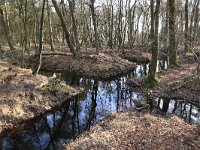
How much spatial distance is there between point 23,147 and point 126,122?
5614mm

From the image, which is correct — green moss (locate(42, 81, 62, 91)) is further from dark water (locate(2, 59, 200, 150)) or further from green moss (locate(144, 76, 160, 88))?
green moss (locate(144, 76, 160, 88))

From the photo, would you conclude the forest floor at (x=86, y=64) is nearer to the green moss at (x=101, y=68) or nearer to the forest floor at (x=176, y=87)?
the green moss at (x=101, y=68)

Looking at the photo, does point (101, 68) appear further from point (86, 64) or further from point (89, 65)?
point (86, 64)

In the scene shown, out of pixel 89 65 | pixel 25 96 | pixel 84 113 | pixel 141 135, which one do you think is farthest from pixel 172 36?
pixel 141 135

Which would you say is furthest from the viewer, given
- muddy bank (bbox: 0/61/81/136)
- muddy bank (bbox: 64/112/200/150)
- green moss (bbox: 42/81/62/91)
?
green moss (bbox: 42/81/62/91)

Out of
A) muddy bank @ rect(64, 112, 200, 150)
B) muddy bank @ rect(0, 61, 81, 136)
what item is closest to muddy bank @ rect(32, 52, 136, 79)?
muddy bank @ rect(0, 61, 81, 136)

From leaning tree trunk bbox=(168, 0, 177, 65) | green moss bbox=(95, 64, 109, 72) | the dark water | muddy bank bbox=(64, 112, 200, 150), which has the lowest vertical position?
the dark water

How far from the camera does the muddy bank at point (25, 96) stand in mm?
17219

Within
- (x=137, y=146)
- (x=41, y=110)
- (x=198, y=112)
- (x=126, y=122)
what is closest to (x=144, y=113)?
(x=126, y=122)

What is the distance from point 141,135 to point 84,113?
6.73 meters

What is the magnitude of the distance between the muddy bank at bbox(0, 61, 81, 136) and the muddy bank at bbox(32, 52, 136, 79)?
768cm

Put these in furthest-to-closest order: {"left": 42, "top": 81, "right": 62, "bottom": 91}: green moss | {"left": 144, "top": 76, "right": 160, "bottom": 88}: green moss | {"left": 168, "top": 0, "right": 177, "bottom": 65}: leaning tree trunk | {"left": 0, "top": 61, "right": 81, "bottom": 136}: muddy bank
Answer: {"left": 168, "top": 0, "right": 177, "bottom": 65}: leaning tree trunk
{"left": 144, "top": 76, "right": 160, "bottom": 88}: green moss
{"left": 42, "top": 81, "right": 62, "bottom": 91}: green moss
{"left": 0, "top": 61, "right": 81, "bottom": 136}: muddy bank

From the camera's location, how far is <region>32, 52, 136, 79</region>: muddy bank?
32.1 m

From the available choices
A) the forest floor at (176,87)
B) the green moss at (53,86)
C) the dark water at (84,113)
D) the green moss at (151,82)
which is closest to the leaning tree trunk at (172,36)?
the forest floor at (176,87)
